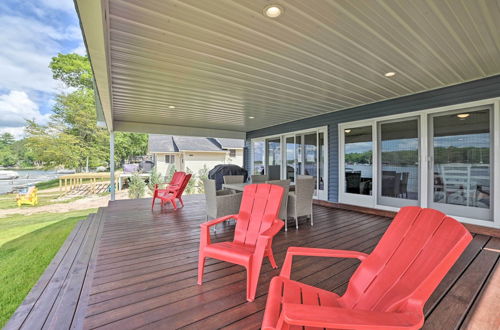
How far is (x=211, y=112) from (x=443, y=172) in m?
5.16

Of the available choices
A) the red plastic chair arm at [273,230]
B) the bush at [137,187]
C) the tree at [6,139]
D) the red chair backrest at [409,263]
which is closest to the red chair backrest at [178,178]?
the bush at [137,187]

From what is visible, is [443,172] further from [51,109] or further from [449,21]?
[51,109]

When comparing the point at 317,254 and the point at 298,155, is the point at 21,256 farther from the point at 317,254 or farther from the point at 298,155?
the point at 298,155

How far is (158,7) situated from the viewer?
193 cm

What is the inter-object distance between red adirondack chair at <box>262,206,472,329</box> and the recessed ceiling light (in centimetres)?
191

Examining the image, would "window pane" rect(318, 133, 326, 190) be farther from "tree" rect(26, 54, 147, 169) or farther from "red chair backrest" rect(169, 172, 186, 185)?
"tree" rect(26, 54, 147, 169)

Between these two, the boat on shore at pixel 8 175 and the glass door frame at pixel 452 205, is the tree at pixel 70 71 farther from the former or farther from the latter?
the glass door frame at pixel 452 205

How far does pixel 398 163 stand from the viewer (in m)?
4.66

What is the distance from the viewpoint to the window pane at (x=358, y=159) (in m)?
5.16

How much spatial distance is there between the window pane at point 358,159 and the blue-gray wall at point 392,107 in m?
0.28

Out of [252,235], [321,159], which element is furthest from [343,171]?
[252,235]

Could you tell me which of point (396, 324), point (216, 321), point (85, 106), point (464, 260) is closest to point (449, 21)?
point (464, 260)

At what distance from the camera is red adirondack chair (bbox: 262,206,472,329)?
80cm

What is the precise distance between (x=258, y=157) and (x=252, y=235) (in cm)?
677
